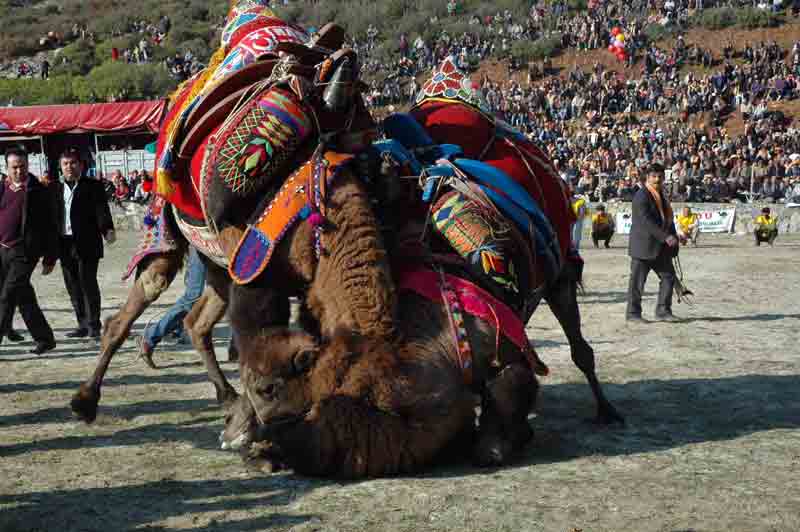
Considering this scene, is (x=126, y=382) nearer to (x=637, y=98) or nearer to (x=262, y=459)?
(x=262, y=459)

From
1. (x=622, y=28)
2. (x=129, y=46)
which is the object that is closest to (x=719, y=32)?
(x=622, y=28)

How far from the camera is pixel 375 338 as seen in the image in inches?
173

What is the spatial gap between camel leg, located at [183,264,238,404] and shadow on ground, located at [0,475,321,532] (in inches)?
79.4

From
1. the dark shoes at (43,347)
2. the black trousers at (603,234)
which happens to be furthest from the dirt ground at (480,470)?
the black trousers at (603,234)

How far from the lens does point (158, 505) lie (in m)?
4.30

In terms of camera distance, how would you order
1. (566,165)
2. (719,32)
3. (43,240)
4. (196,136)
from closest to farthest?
(196,136) < (43,240) < (566,165) < (719,32)

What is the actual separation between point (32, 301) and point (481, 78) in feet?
133

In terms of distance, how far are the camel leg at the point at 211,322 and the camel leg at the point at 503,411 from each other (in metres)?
2.46

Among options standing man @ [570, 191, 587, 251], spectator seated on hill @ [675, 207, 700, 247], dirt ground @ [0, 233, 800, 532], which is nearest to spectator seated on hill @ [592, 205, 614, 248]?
spectator seated on hill @ [675, 207, 700, 247]

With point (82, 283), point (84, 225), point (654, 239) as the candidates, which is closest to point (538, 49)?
point (654, 239)

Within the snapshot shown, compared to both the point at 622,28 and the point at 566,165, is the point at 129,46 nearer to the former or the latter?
the point at 622,28

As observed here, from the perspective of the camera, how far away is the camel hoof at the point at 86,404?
6.12 m

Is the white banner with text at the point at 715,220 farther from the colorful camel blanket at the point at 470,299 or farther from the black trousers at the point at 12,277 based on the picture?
the colorful camel blanket at the point at 470,299

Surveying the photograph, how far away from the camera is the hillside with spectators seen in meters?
35.4
